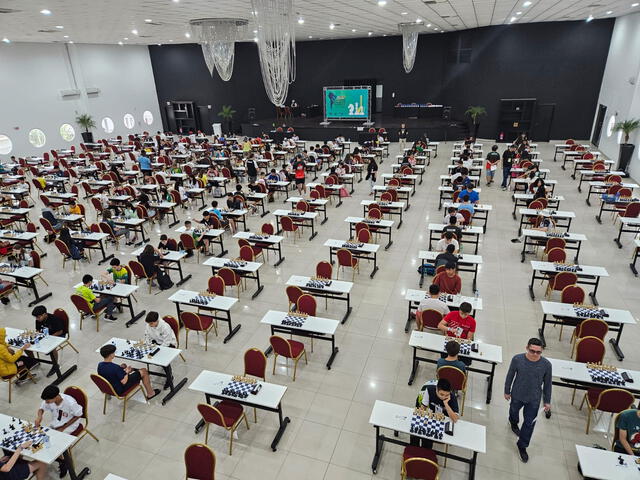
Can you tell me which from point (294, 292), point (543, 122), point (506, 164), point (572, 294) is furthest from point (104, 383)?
point (543, 122)

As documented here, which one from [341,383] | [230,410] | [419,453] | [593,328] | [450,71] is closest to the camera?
[419,453]

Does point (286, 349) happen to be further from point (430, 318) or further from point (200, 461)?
point (430, 318)

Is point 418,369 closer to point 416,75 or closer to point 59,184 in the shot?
point 59,184

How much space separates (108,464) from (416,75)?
3264 centimetres

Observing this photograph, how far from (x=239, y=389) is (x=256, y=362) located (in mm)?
825

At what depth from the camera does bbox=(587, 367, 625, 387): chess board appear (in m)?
6.44

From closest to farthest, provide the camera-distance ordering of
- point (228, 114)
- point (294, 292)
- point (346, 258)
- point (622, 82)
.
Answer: point (294, 292), point (346, 258), point (622, 82), point (228, 114)

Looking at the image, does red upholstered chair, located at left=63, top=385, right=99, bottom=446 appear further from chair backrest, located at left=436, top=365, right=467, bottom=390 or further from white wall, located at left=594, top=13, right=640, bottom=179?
white wall, located at left=594, top=13, right=640, bottom=179

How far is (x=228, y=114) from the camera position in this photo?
35688mm

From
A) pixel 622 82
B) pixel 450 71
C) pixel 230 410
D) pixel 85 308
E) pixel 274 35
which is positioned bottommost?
pixel 230 410

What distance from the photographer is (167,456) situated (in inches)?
255

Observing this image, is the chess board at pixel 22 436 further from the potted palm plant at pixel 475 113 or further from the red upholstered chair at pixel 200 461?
the potted palm plant at pixel 475 113

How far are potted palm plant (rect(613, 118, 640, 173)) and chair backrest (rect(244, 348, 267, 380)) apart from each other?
20.4 metres

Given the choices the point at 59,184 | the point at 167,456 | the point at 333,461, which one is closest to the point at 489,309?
the point at 333,461
